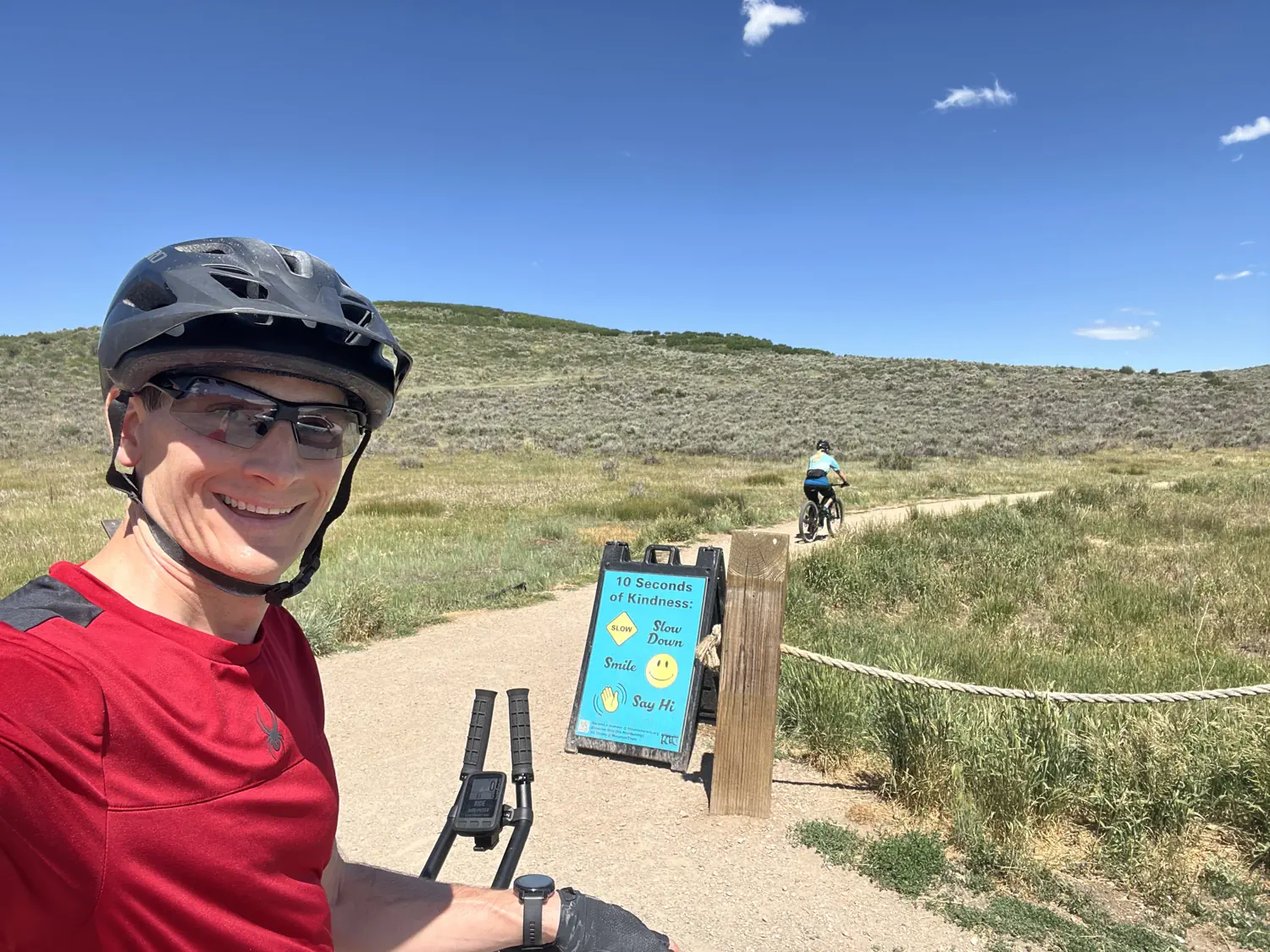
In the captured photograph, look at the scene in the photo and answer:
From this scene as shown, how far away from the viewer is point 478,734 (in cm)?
224

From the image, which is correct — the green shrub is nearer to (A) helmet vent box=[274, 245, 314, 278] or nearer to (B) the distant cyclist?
(A) helmet vent box=[274, 245, 314, 278]

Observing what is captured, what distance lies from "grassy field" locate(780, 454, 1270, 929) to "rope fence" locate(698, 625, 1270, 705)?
263 millimetres

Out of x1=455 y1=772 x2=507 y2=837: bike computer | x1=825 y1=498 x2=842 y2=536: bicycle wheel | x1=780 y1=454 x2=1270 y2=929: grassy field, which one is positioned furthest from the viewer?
x1=825 y1=498 x2=842 y2=536: bicycle wheel

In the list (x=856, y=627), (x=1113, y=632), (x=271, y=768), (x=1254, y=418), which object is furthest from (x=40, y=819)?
(x=1254, y=418)

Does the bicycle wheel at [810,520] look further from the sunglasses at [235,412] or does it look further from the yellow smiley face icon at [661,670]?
the sunglasses at [235,412]

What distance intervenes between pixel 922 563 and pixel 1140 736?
5373 mm

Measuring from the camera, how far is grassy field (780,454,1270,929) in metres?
3.93

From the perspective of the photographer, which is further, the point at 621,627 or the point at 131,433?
the point at 621,627

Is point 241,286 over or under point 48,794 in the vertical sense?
over

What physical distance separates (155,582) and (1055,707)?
469 centimetres

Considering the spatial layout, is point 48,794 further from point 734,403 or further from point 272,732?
point 734,403

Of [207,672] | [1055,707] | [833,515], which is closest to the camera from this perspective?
[207,672]

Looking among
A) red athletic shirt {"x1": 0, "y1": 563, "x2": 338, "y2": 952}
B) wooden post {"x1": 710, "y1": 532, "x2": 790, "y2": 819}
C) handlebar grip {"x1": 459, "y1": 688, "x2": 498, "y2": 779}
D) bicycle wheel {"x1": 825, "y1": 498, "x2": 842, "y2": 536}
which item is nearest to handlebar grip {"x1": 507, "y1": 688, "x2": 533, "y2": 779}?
handlebar grip {"x1": 459, "y1": 688, "x2": 498, "y2": 779}

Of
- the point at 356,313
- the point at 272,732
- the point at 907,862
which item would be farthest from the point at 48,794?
the point at 907,862
